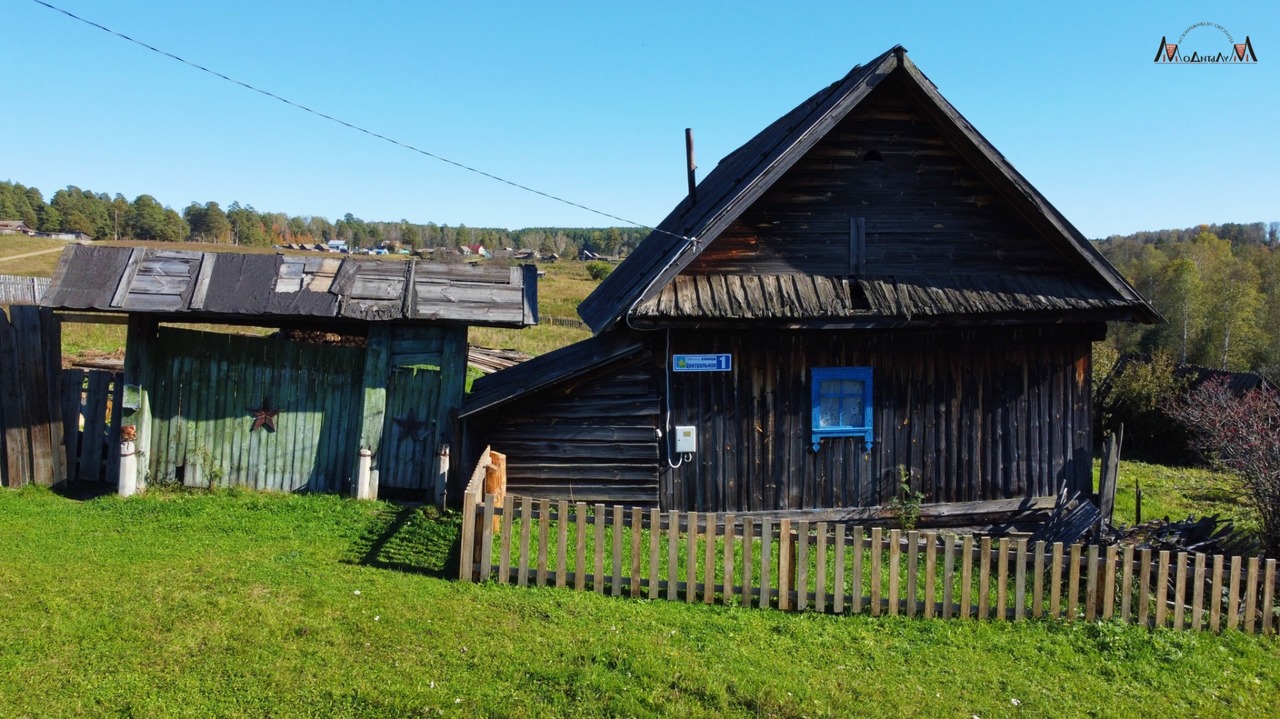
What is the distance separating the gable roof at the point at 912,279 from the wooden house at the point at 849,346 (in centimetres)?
3

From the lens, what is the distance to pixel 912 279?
11234mm

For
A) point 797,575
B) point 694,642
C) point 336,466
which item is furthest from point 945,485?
point 336,466

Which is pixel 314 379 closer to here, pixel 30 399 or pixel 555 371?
pixel 555 371

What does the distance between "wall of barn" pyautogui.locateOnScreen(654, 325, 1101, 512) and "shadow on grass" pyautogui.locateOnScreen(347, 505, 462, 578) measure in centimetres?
301

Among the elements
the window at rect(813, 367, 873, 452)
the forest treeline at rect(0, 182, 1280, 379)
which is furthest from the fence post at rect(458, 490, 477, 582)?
the forest treeline at rect(0, 182, 1280, 379)

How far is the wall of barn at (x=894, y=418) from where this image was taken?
35.6 ft

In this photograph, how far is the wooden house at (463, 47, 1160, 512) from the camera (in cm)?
1062

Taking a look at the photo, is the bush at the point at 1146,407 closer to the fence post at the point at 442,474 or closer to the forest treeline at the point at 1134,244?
the forest treeline at the point at 1134,244

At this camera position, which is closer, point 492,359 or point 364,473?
point 364,473

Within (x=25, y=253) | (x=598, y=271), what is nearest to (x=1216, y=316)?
(x=598, y=271)

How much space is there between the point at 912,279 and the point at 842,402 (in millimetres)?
2026

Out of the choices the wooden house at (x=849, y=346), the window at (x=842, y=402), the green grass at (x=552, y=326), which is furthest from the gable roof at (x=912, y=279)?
the green grass at (x=552, y=326)

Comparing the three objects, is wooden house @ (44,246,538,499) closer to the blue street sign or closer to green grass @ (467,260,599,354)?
the blue street sign

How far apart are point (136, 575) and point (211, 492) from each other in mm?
3596
